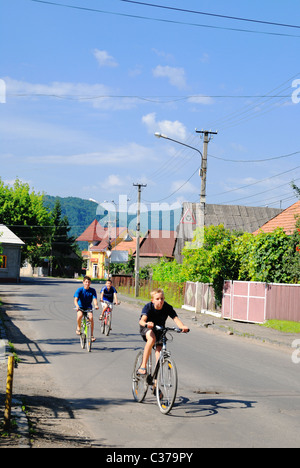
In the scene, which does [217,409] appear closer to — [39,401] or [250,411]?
[250,411]

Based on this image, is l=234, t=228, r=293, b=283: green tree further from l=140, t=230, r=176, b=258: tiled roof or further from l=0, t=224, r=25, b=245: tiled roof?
l=140, t=230, r=176, b=258: tiled roof

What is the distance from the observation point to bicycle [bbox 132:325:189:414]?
25.0 feet

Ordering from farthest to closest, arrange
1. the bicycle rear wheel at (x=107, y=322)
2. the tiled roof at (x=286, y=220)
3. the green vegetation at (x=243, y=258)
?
the tiled roof at (x=286, y=220) → the green vegetation at (x=243, y=258) → the bicycle rear wheel at (x=107, y=322)

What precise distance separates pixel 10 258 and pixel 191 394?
55099mm

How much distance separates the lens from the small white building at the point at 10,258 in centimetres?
6103

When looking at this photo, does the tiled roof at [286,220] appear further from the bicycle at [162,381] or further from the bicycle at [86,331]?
the bicycle at [162,381]

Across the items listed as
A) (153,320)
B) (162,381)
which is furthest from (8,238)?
(162,381)

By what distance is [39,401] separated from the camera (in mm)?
8320

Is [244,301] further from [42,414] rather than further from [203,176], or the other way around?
[42,414]

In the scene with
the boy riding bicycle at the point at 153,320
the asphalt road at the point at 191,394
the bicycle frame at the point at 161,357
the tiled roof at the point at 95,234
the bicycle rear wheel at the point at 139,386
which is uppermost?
the tiled roof at the point at 95,234

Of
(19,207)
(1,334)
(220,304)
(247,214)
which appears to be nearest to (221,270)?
(220,304)

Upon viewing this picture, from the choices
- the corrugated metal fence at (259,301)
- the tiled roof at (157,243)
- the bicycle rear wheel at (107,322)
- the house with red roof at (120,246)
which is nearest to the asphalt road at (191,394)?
the bicycle rear wheel at (107,322)

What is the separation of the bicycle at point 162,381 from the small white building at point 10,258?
53398mm

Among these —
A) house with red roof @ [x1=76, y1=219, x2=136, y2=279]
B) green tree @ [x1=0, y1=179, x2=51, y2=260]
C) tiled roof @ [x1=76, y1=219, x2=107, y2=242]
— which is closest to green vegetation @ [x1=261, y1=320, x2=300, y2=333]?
green tree @ [x1=0, y1=179, x2=51, y2=260]
